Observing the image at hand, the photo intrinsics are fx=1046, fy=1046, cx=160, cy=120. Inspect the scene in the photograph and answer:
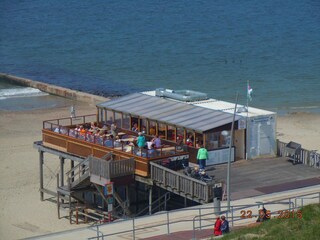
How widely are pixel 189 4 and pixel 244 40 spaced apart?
116ft

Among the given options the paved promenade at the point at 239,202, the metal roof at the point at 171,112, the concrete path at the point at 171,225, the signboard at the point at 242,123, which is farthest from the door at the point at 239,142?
the concrete path at the point at 171,225

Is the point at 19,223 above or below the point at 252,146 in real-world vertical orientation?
below

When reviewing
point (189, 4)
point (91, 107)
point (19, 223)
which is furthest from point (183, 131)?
point (189, 4)

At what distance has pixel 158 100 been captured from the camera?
41.9 metres

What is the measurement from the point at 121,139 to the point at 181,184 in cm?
518

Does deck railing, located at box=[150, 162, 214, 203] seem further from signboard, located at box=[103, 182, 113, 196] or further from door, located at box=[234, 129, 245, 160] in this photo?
door, located at box=[234, 129, 245, 160]

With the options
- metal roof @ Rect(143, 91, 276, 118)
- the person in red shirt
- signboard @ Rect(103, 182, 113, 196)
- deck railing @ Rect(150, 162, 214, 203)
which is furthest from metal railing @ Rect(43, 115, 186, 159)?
the person in red shirt

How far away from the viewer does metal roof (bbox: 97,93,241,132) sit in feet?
125

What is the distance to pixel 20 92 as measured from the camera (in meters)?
72.0

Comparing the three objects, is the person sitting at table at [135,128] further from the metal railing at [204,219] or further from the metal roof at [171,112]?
the metal railing at [204,219]

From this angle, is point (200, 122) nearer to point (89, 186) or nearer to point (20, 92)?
point (89, 186)


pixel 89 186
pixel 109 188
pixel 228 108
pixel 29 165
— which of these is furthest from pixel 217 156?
pixel 29 165

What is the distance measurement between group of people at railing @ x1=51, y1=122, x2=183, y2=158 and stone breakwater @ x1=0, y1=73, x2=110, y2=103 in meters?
23.4

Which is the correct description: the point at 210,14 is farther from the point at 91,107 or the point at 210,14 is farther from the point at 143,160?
the point at 143,160
